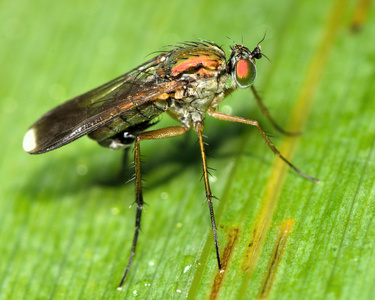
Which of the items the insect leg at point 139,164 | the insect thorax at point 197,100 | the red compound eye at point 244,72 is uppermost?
the red compound eye at point 244,72

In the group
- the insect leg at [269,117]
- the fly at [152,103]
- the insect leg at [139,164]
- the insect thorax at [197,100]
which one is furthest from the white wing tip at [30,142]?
the insect leg at [269,117]

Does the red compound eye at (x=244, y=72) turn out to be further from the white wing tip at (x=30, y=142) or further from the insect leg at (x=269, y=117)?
the white wing tip at (x=30, y=142)

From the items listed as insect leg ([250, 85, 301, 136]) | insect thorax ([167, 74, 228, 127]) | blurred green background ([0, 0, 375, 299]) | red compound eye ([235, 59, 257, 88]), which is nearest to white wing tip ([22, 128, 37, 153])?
blurred green background ([0, 0, 375, 299])

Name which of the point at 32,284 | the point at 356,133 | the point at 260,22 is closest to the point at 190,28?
the point at 260,22

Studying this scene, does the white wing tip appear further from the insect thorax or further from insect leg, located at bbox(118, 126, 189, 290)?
the insect thorax

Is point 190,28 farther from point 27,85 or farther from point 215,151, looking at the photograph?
point 27,85

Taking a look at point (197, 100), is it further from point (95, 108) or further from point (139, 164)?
point (95, 108)

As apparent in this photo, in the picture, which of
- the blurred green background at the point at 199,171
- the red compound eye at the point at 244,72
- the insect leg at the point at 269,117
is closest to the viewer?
the blurred green background at the point at 199,171

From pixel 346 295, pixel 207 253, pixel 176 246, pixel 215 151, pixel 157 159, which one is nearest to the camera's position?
pixel 346 295
